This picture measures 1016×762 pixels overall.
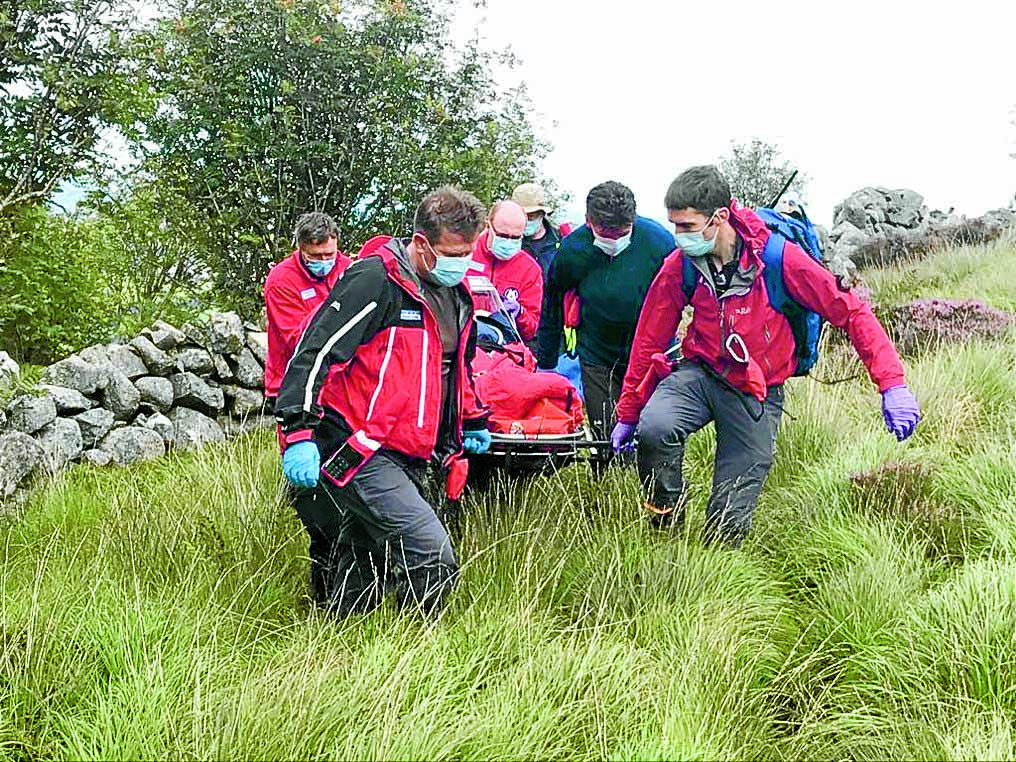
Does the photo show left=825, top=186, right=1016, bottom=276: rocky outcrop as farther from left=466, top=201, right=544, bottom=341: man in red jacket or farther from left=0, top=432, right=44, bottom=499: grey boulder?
left=0, top=432, right=44, bottom=499: grey boulder

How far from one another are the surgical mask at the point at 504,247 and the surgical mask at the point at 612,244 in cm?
59

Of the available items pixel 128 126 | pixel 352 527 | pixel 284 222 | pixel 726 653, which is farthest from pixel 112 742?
pixel 284 222

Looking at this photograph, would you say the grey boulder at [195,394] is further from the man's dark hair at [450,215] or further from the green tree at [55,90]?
the man's dark hair at [450,215]

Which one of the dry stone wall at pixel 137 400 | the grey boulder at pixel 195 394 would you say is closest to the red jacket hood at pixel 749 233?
the dry stone wall at pixel 137 400

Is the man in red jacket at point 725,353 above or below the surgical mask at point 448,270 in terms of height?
below

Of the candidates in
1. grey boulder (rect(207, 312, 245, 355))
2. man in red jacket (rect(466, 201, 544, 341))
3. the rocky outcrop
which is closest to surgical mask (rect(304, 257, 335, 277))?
man in red jacket (rect(466, 201, 544, 341))

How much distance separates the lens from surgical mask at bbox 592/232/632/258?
564 centimetres

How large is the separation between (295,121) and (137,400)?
3.29 metres

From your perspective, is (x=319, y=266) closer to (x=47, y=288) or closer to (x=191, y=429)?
(x=191, y=429)

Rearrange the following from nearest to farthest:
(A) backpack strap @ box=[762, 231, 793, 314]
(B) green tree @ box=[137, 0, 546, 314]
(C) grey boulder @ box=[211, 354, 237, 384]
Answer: (A) backpack strap @ box=[762, 231, 793, 314], (C) grey boulder @ box=[211, 354, 237, 384], (B) green tree @ box=[137, 0, 546, 314]

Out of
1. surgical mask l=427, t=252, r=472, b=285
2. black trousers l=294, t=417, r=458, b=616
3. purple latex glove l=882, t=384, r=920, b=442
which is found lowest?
black trousers l=294, t=417, r=458, b=616

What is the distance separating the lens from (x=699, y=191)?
15.4 ft

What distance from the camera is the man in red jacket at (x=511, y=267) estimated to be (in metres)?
6.12

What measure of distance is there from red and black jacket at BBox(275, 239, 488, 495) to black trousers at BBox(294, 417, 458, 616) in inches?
3.5
